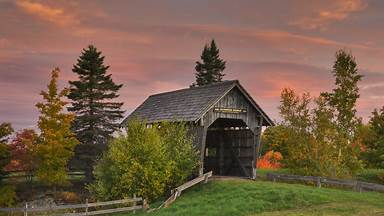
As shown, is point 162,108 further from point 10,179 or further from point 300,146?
point 10,179

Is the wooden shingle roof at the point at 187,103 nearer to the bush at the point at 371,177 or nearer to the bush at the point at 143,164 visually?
the bush at the point at 143,164

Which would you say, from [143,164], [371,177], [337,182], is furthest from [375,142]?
[143,164]

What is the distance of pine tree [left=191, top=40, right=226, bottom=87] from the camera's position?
207ft

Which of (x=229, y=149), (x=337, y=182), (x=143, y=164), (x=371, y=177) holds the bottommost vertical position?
(x=371, y=177)

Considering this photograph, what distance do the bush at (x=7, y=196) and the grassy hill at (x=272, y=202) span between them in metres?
16.5

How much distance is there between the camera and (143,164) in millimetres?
29594

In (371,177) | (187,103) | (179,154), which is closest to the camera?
(179,154)

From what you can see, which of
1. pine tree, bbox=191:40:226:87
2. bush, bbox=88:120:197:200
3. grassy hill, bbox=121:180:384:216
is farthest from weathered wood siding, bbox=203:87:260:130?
pine tree, bbox=191:40:226:87

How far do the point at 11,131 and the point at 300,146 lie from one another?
81.6ft

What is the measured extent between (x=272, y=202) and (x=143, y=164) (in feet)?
29.7

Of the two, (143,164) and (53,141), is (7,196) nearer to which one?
(53,141)

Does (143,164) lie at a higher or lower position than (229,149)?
lower

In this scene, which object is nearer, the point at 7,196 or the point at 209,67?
the point at 7,196

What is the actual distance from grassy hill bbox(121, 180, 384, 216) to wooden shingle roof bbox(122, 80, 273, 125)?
6033 mm
